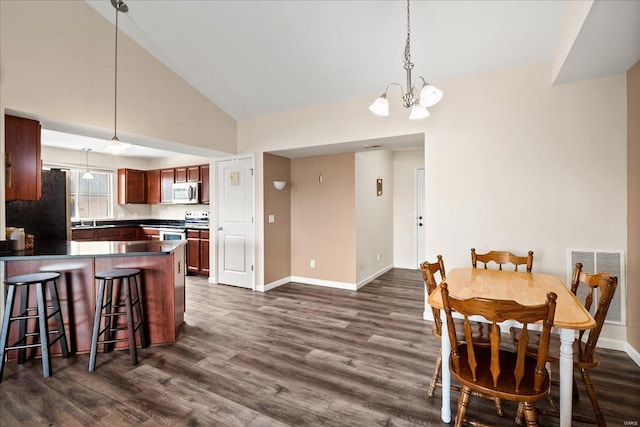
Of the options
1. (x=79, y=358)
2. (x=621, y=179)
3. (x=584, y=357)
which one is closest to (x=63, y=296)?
(x=79, y=358)

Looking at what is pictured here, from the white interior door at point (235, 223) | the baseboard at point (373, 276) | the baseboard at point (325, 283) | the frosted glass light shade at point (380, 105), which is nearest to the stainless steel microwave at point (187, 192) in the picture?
the white interior door at point (235, 223)

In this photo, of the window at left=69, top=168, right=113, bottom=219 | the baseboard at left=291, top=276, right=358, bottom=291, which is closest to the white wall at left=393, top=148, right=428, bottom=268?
the baseboard at left=291, top=276, right=358, bottom=291

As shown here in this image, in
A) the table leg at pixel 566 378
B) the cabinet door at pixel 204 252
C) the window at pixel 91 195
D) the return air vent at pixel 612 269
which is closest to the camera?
the table leg at pixel 566 378

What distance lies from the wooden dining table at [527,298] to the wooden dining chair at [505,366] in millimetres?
165

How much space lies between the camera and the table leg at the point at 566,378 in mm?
1491

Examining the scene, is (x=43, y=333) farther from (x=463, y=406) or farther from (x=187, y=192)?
(x=187, y=192)

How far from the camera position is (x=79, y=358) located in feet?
8.59

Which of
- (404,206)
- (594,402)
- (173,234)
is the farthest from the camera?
(404,206)

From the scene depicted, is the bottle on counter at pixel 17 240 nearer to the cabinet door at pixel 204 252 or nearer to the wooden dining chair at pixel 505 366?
the cabinet door at pixel 204 252

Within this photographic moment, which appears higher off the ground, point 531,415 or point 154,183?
point 154,183

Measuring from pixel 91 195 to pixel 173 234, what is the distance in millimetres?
2429

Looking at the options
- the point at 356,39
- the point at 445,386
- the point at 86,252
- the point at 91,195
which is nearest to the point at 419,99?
the point at 356,39

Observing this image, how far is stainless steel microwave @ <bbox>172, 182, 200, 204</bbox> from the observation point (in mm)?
6281

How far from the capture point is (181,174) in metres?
6.51
